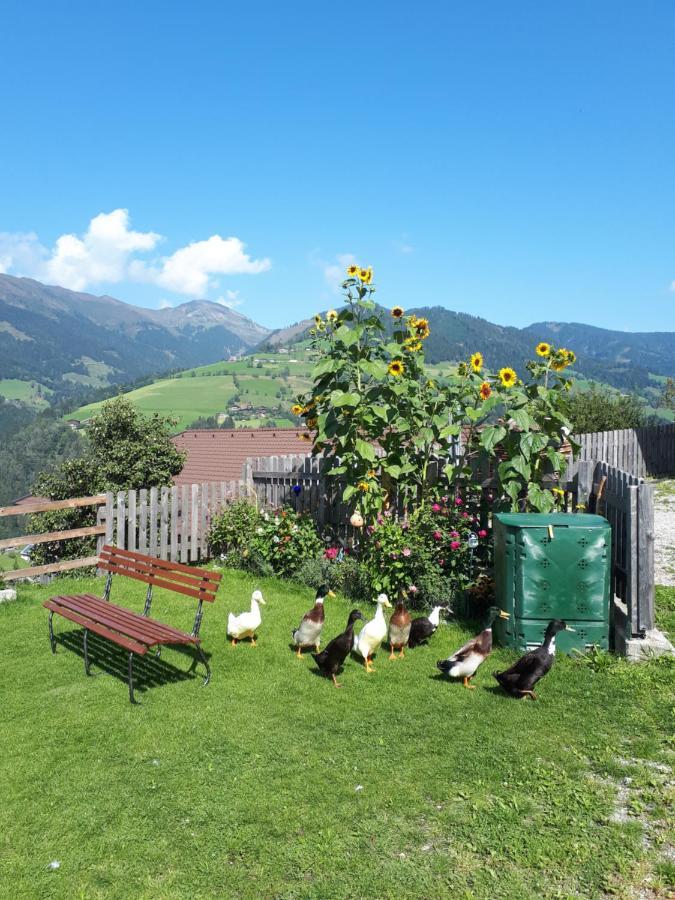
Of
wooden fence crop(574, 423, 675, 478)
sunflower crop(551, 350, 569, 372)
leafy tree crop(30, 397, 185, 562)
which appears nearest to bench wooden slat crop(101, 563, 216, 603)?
sunflower crop(551, 350, 569, 372)

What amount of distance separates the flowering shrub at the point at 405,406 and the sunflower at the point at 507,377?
0.01 metres

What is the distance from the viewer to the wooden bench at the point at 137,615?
5.17m

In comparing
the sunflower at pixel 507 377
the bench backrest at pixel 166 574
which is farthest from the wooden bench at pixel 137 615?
the sunflower at pixel 507 377

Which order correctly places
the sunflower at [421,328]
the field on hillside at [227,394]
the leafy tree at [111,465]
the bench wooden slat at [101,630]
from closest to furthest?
the bench wooden slat at [101,630]
the sunflower at [421,328]
the leafy tree at [111,465]
the field on hillside at [227,394]

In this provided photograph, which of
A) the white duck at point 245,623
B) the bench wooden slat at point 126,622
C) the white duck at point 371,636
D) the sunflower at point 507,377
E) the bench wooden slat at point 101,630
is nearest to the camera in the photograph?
the bench wooden slat at point 101,630

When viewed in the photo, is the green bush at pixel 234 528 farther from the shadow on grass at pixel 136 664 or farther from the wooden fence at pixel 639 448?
the wooden fence at pixel 639 448

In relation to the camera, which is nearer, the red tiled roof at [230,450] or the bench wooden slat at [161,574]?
the bench wooden slat at [161,574]

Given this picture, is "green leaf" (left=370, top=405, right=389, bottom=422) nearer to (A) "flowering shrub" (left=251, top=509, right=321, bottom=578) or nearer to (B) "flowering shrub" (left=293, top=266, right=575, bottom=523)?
(B) "flowering shrub" (left=293, top=266, right=575, bottom=523)

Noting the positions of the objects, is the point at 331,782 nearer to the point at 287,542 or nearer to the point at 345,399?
the point at 345,399

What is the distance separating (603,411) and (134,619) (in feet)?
112

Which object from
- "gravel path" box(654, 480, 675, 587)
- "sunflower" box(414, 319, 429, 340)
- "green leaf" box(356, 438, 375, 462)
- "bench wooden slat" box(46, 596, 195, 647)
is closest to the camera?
"bench wooden slat" box(46, 596, 195, 647)

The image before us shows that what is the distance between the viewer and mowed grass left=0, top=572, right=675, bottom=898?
10.2 ft

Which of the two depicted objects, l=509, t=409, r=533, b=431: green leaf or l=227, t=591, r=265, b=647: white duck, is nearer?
l=227, t=591, r=265, b=647: white duck

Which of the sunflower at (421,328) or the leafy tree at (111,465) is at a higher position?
the sunflower at (421,328)
